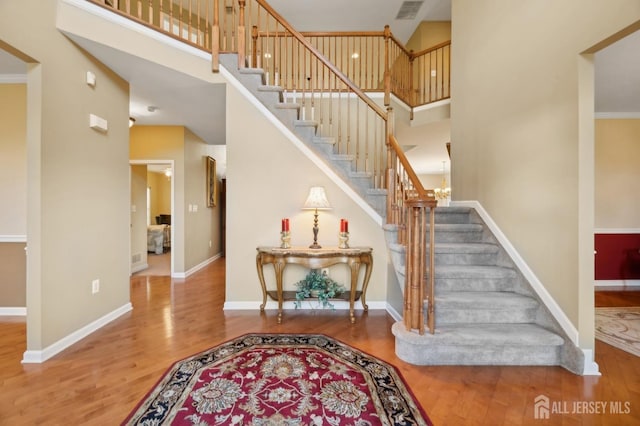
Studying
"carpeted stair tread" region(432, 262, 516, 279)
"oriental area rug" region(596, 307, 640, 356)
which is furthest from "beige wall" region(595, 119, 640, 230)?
"carpeted stair tread" region(432, 262, 516, 279)

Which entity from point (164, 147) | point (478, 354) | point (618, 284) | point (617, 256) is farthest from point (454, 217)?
point (164, 147)

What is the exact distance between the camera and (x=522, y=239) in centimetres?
258

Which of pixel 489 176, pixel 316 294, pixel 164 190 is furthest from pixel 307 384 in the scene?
pixel 164 190

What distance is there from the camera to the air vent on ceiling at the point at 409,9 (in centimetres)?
503

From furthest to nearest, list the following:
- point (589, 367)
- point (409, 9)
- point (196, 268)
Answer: point (196, 268) → point (409, 9) → point (589, 367)

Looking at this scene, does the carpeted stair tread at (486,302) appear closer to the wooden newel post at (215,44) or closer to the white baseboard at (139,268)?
the wooden newel post at (215,44)

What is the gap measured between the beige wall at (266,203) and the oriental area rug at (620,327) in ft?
6.91

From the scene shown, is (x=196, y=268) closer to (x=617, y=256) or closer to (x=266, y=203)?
(x=266, y=203)

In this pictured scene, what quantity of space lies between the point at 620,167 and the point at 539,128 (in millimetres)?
3375

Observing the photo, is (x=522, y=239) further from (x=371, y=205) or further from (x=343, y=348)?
(x=343, y=348)

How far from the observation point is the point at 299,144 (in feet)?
11.0

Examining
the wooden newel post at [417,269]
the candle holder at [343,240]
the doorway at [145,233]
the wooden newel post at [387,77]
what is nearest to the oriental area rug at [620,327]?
the wooden newel post at [417,269]

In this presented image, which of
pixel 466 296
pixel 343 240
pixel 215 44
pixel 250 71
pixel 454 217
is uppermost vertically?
pixel 215 44

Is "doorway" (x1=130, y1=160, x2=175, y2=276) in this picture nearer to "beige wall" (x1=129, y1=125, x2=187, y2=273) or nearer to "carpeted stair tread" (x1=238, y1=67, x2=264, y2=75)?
"beige wall" (x1=129, y1=125, x2=187, y2=273)
